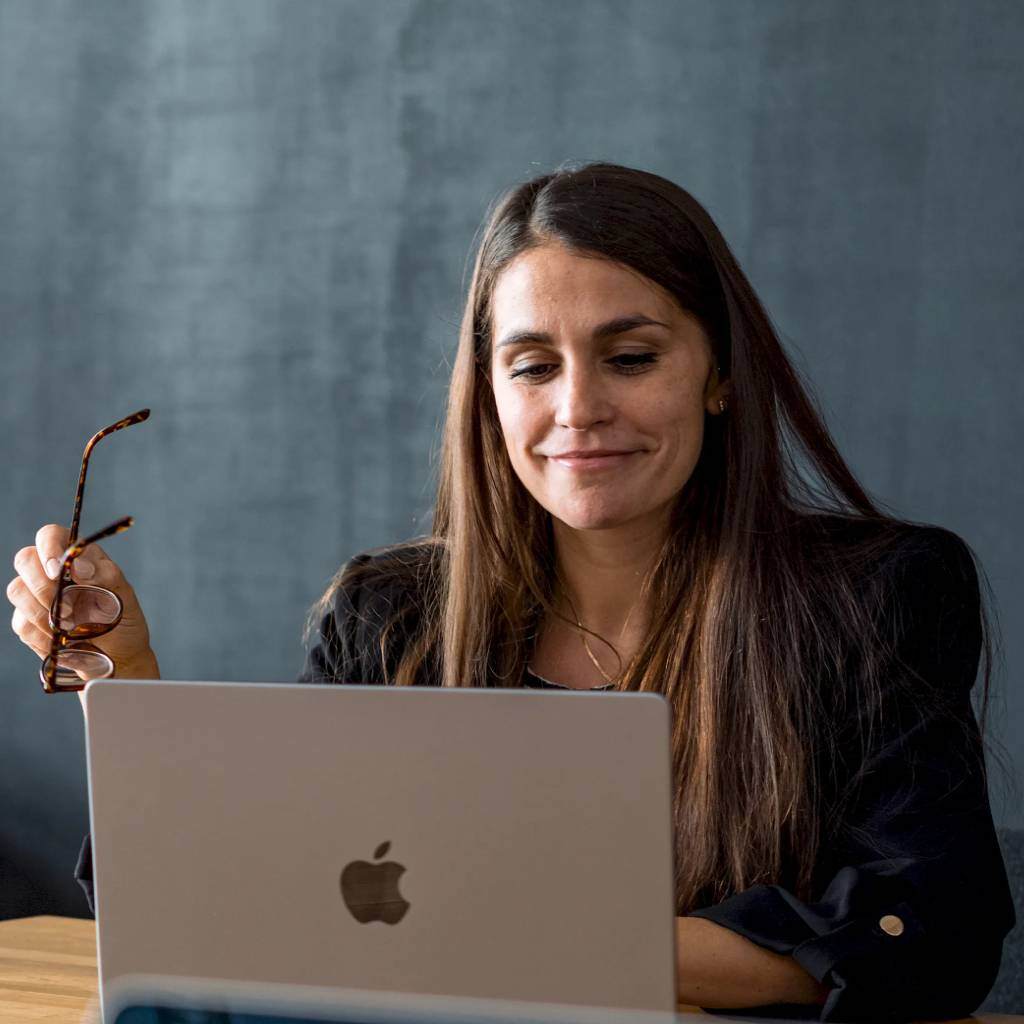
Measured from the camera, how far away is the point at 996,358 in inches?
93.5

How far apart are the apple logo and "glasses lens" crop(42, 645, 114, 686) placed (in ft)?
1.94

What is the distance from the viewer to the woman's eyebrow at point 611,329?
5.04 ft

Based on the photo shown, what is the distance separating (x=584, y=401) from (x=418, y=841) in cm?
77

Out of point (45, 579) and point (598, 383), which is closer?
point (45, 579)

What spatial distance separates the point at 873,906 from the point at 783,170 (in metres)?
1.56

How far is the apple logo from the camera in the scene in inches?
33.3

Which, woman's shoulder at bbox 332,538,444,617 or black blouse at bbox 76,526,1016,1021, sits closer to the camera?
black blouse at bbox 76,526,1016,1021

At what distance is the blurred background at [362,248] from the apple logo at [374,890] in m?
1.73

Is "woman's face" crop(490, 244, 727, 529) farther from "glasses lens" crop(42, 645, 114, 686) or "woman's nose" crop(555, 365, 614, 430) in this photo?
"glasses lens" crop(42, 645, 114, 686)

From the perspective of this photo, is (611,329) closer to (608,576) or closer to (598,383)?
(598,383)

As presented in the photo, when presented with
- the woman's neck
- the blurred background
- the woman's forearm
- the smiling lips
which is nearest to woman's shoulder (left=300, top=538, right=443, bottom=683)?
the woman's neck

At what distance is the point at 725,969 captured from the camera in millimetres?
1177

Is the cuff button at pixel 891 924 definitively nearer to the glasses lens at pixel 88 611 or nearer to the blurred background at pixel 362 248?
the glasses lens at pixel 88 611

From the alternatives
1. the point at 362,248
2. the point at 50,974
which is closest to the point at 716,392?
the point at 50,974
